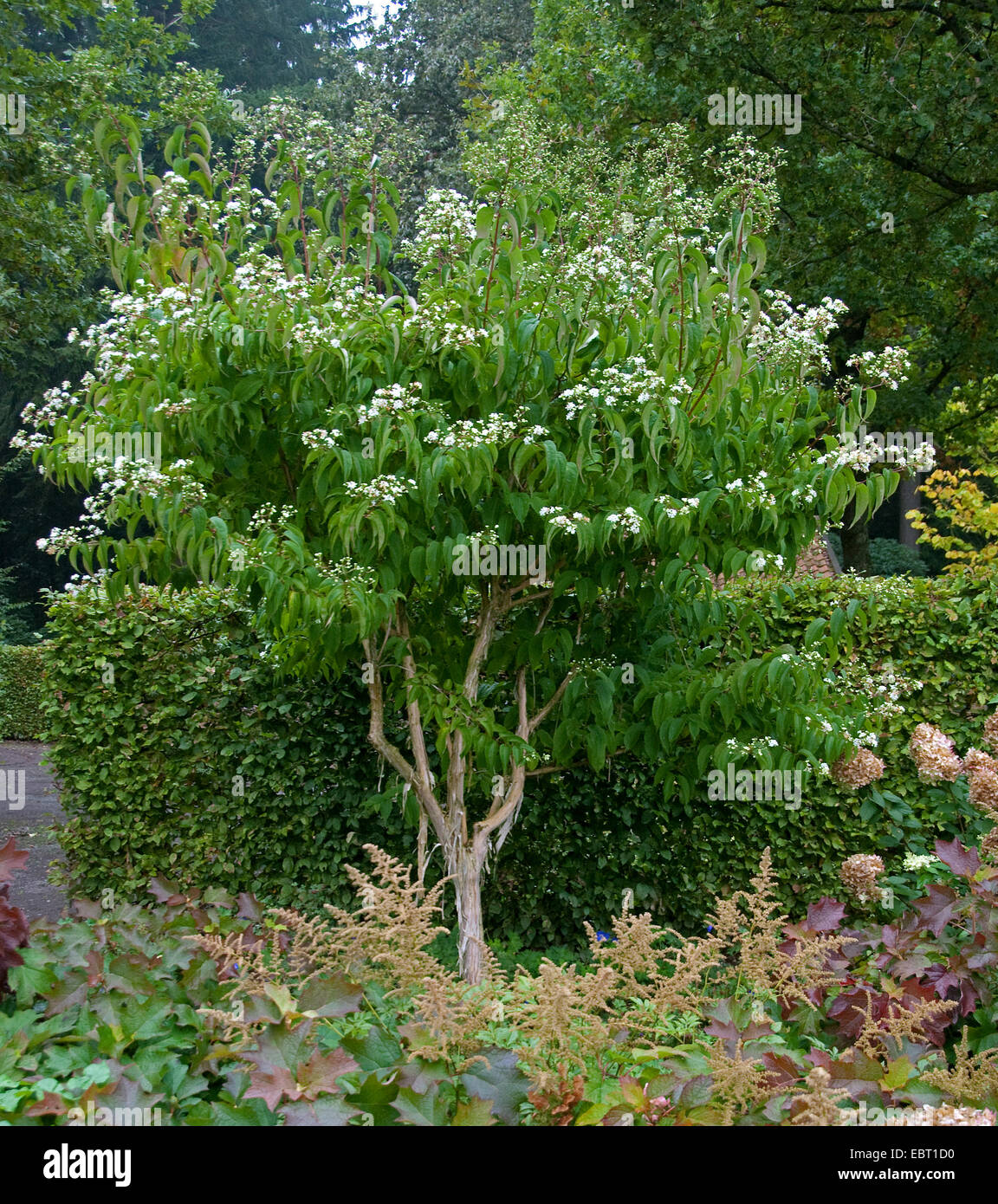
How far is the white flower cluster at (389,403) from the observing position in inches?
143

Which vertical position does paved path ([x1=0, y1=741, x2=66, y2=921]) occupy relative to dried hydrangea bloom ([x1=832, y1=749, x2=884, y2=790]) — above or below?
below

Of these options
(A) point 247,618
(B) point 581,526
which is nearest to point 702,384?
(B) point 581,526

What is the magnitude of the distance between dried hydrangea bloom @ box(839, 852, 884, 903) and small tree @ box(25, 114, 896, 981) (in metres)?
1.18

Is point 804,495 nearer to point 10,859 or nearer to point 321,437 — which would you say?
point 321,437

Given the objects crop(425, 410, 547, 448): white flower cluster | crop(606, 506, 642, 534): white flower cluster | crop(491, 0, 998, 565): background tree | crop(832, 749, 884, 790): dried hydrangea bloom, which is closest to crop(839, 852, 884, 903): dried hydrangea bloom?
crop(832, 749, 884, 790): dried hydrangea bloom

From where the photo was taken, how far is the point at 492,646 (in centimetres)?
473

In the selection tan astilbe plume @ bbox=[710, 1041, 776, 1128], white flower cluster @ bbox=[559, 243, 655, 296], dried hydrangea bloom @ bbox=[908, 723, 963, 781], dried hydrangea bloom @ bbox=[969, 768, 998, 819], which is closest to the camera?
tan astilbe plume @ bbox=[710, 1041, 776, 1128]

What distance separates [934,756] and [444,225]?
3.82 m

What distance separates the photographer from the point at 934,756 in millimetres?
5383

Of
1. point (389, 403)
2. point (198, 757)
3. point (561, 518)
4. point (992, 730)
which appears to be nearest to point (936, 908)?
point (561, 518)

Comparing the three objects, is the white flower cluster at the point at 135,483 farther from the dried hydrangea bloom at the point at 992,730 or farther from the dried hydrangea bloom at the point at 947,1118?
the dried hydrangea bloom at the point at 992,730

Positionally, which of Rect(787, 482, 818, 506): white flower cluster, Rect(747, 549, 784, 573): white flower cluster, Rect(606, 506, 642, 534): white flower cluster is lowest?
Rect(747, 549, 784, 573): white flower cluster

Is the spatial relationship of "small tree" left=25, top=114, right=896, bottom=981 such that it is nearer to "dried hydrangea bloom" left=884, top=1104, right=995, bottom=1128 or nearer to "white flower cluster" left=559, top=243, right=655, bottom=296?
"white flower cluster" left=559, top=243, right=655, bottom=296

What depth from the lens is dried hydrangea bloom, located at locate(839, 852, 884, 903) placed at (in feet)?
16.8
